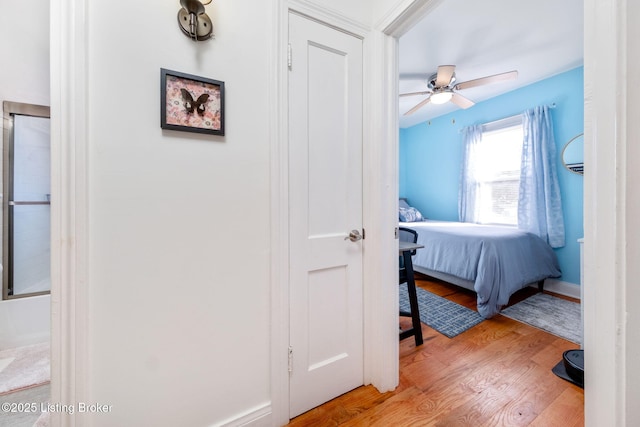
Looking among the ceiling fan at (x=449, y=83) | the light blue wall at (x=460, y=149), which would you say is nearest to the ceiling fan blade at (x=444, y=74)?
the ceiling fan at (x=449, y=83)

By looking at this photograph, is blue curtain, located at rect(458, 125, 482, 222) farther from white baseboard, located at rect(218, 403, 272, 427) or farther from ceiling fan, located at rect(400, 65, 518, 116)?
white baseboard, located at rect(218, 403, 272, 427)

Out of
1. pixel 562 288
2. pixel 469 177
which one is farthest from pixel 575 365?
pixel 469 177

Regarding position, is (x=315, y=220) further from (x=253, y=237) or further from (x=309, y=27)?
(x=309, y=27)

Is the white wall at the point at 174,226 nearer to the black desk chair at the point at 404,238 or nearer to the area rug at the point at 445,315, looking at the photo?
the black desk chair at the point at 404,238

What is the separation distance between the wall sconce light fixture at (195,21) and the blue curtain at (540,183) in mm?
3815

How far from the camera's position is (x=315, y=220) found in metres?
1.27

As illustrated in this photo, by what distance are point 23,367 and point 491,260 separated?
3.48 m

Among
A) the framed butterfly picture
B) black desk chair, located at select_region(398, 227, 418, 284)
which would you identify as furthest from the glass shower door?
black desk chair, located at select_region(398, 227, 418, 284)

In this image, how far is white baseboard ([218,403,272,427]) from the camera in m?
1.09

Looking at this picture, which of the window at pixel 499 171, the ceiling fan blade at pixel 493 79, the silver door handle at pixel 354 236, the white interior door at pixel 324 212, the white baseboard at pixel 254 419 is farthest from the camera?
the window at pixel 499 171

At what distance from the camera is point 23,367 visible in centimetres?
140

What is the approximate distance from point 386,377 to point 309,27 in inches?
75.8

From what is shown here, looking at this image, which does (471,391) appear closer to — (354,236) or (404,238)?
(354,236)

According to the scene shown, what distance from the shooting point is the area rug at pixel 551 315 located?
2.03 metres
